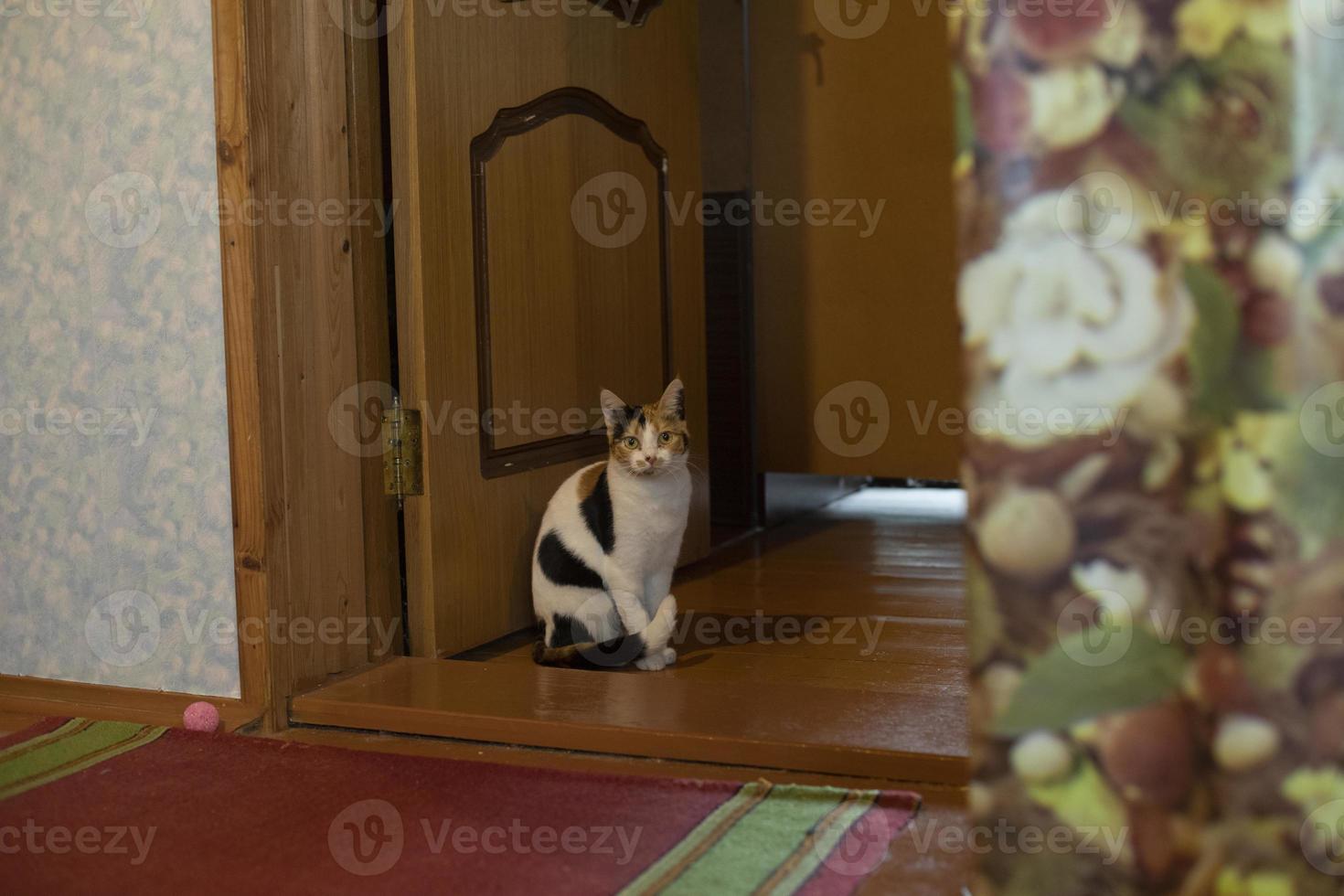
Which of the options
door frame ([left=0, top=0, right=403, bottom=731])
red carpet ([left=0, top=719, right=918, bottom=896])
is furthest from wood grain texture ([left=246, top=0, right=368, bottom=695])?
red carpet ([left=0, top=719, right=918, bottom=896])

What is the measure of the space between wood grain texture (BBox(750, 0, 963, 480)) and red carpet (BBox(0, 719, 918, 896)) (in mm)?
1816

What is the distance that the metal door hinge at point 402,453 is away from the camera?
1806 mm

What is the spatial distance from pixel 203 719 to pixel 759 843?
32.5 inches

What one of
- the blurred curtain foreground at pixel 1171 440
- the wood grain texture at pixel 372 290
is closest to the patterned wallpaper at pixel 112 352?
the wood grain texture at pixel 372 290

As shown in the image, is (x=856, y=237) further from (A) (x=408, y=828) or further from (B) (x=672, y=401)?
(A) (x=408, y=828)

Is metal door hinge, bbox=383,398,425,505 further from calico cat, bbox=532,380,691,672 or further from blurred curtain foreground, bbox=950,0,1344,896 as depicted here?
blurred curtain foreground, bbox=950,0,1344,896

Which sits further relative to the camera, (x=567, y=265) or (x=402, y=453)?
(x=567, y=265)

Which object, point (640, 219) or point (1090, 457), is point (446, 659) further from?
point (1090, 457)

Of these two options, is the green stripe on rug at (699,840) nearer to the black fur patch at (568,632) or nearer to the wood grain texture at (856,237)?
the black fur patch at (568,632)

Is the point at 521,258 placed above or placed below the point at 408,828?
above

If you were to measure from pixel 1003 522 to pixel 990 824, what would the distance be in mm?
199

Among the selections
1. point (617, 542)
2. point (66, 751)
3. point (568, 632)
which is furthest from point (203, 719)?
point (617, 542)

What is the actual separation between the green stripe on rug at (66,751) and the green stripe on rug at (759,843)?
79 centimetres

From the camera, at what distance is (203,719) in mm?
1615
